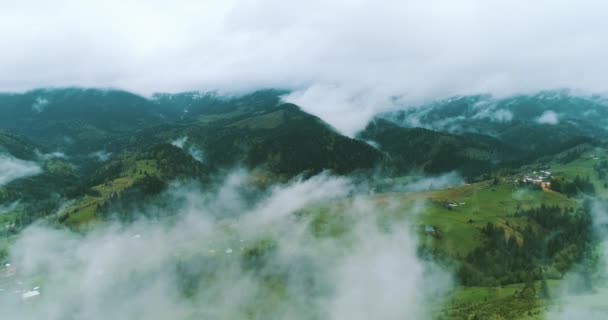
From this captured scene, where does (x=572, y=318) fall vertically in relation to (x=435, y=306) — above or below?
above

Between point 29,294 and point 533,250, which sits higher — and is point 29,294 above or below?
above

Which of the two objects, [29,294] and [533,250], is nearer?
[29,294]

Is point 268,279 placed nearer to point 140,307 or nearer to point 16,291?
point 140,307

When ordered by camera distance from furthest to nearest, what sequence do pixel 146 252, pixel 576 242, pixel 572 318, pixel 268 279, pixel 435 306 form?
pixel 146 252, pixel 576 242, pixel 268 279, pixel 435 306, pixel 572 318

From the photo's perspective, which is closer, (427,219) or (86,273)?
(86,273)

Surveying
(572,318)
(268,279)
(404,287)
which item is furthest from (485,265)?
(268,279)

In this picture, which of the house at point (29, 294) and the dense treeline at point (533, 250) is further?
the dense treeline at point (533, 250)

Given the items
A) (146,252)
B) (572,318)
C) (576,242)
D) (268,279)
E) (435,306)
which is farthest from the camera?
(146,252)

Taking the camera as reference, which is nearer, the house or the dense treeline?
the house
